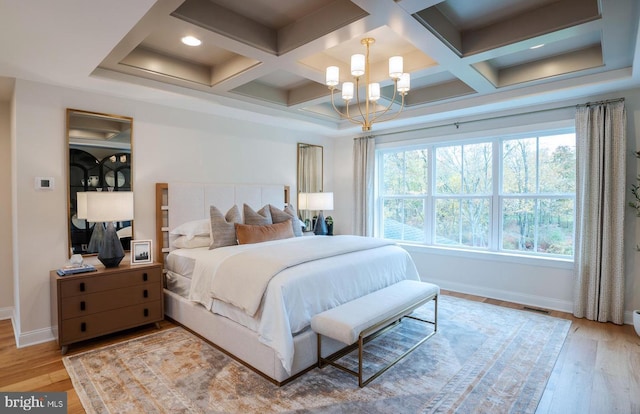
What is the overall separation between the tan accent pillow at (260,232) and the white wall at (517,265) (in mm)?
2307

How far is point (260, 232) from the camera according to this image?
3.83 m

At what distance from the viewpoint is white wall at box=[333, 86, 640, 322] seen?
3607 mm

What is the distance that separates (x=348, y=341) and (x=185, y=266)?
202cm

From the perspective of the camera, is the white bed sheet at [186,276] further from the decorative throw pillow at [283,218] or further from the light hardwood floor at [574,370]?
the decorative throw pillow at [283,218]

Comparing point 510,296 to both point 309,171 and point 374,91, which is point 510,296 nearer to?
point 374,91

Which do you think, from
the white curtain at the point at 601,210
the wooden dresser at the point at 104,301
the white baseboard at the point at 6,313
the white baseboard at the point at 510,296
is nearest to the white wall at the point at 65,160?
the wooden dresser at the point at 104,301

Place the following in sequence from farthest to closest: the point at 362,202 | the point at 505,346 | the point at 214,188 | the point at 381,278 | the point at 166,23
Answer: the point at 362,202
the point at 214,188
the point at 381,278
the point at 505,346
the point at 166,23

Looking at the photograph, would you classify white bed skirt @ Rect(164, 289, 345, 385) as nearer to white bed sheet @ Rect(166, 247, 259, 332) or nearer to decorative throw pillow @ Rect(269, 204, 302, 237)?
white bed sheet @ Rect(166, 247, 259, 332)

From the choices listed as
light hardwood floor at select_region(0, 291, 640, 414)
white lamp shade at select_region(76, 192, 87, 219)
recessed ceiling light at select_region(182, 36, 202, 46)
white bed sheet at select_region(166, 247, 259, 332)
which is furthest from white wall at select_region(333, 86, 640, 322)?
white lamp shade at select_region(76, 192, 87, 219)

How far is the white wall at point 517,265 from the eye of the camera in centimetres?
361

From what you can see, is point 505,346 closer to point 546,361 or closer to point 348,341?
point 546,361

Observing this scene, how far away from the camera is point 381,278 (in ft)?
11.1

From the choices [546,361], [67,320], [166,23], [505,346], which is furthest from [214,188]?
[546,361]

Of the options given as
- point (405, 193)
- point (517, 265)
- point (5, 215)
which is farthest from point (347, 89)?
point (5, 215)
